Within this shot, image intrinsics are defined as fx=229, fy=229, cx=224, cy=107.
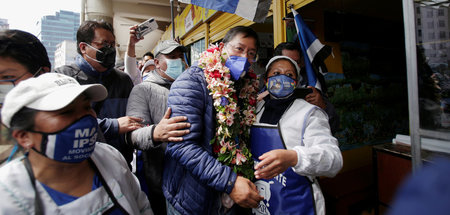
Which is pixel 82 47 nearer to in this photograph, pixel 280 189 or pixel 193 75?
pixel 193 75

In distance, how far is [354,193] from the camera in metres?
3.21

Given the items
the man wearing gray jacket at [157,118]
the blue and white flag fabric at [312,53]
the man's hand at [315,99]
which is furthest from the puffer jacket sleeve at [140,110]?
the blue and white flag fabric at [312,53]

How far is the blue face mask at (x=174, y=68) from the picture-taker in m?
2.41

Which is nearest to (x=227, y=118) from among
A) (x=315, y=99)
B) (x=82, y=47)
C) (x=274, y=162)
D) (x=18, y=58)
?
(x=274, y=162)

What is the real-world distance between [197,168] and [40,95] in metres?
0.91

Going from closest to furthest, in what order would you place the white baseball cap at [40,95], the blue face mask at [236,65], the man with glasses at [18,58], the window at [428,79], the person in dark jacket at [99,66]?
the white baseball cap at [40,95] → the man with glasses at [18,58] → the window at [428,79] → the blue face mask at [236,65] → the person in dark jacket at [99,66]

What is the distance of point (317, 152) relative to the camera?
1.40m

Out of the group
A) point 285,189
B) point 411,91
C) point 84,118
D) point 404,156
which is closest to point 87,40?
point 84,118

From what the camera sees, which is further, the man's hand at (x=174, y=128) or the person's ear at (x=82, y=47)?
the person's ear at (x=82, y=47)

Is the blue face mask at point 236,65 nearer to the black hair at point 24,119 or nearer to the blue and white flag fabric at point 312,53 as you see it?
the blue and white flag fabric at point 312,53

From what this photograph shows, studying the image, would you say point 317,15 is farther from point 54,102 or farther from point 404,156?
point 54,102

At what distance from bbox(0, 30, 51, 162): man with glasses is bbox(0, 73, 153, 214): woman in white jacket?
417 millimetres

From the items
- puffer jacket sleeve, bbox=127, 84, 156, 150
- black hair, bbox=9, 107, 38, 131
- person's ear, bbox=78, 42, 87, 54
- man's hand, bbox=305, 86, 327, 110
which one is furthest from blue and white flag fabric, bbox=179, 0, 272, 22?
black hair, bbox=9, 107, 38, 131

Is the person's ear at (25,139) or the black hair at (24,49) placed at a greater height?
the black hair at (24,49)
